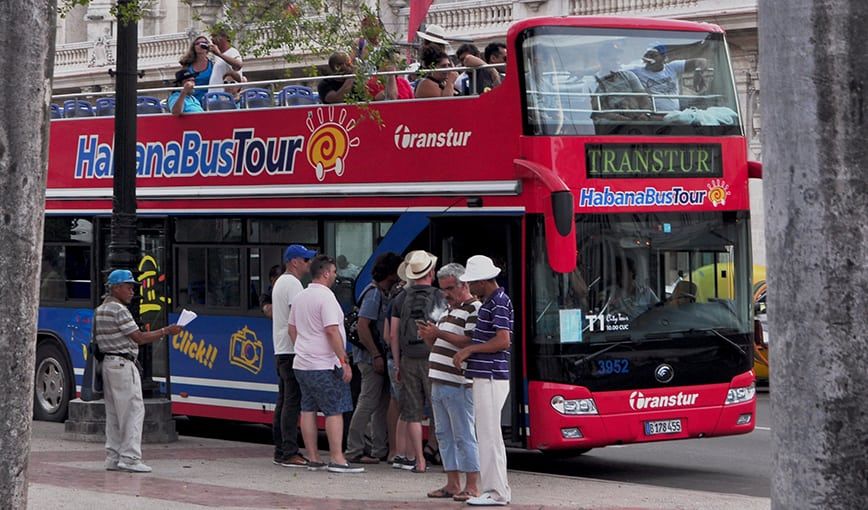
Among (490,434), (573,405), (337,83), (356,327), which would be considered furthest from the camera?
(337,83)

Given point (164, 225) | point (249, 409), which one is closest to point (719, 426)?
point (249, 409)

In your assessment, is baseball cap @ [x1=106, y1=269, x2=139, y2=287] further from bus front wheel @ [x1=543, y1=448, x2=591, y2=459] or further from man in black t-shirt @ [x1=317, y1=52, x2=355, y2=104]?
bus front wheel @ [x1=543, y1=448, x2=591, y2=459]

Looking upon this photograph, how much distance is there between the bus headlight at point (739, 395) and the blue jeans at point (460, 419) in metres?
3.20

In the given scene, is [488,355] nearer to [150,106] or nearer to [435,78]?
[435,78]

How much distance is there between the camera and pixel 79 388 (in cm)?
1700

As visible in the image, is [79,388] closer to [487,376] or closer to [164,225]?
[164,225]

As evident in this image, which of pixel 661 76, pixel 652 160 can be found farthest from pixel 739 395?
pixel 661 76

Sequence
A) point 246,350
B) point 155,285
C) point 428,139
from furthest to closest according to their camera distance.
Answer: point 155,285
point 246,350
point 428,139

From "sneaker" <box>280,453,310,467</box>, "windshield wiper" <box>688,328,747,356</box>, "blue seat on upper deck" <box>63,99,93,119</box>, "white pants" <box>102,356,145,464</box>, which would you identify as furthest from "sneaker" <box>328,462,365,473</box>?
"blue seat on upper deck" <box>63,99,93,119</box>

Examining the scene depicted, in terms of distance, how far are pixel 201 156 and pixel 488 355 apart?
6409 mm

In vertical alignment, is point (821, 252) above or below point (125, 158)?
below

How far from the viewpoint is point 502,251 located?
1289 cm

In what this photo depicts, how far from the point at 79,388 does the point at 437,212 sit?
567 centimetres

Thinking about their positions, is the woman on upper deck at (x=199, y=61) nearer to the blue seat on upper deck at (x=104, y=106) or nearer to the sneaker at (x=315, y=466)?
the blue seat on upper deck at (x=104, y=106)
